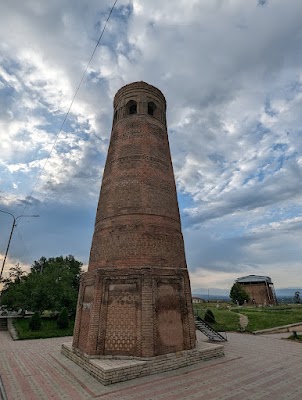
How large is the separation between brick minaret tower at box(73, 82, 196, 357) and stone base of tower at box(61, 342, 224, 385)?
9.8 inches

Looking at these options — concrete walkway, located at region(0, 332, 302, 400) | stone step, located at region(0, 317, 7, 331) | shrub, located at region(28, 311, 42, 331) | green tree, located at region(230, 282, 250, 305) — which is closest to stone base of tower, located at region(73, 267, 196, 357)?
concrete walkway, located at region(0, 332, 302, 400)

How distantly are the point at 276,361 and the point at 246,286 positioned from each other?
162ft

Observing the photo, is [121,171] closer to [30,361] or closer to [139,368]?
[139,368]

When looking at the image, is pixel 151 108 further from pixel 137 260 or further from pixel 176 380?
pixel 176 380

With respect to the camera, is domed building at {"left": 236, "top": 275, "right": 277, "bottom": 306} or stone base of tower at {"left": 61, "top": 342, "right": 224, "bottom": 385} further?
domed building at {"left": 236, "top": 275, "right": 277, "bottom": 306}

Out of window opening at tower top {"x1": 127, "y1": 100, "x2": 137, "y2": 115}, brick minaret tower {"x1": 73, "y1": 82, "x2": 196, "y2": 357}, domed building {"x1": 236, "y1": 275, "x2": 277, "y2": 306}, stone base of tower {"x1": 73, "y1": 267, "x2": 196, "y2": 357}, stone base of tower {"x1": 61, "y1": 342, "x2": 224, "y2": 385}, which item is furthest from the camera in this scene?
domed building {"x1": 236, "y1": 275, "x2": 277, "y2": 306}

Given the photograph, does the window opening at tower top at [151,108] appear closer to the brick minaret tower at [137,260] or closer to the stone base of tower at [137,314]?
the brick minaret tower at [137,260]

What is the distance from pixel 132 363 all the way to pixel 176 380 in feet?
5.56

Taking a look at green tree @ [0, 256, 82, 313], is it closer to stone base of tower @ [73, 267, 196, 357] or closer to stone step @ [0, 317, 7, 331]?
stone step @ [0, 317, 7, 331]

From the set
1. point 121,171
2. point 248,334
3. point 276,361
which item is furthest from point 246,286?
point 121,171

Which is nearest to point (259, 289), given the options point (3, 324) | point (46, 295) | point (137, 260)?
point (46, 295)

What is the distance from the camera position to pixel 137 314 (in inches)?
425

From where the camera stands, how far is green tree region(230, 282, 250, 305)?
167 ft

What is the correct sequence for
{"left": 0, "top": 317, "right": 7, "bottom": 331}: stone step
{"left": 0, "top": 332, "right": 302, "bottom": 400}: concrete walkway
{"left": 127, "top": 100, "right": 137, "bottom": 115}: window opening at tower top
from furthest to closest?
{"left": 0, "top": 317, "right": 7, "bottom": 331}: stone step → {"left": 127, "top": 100, "right": 137, "bottom": 115}: window opening at tower top → {"left": 0, "top": 332, "right": 302, "bottom": 400}: concrete walkway
